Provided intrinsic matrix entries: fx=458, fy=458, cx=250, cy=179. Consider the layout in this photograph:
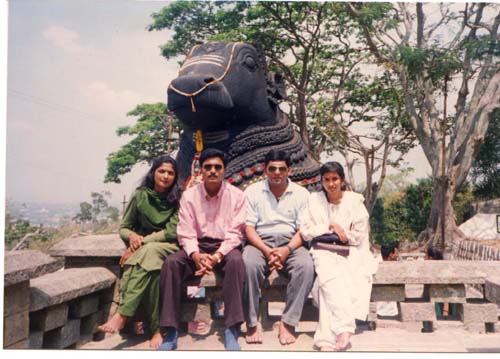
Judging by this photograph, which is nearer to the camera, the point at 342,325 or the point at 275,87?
the point at 342,325

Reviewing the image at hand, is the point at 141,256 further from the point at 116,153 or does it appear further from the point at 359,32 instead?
the point at 116,153

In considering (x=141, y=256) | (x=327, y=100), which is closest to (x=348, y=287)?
(x=141, y=256)

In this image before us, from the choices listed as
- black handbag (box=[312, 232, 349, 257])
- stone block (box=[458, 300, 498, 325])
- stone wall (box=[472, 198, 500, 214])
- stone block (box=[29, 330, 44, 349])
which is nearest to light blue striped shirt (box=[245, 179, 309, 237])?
black handbag (box=[312, 232, 349, 257])

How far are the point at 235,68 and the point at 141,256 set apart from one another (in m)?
1.82

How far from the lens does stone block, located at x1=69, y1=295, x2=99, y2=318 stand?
3.10 m

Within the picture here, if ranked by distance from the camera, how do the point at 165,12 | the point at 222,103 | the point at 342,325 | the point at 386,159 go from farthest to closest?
the point at 386,159
the point at 165,12
the point at 222,103
the point at 342,325

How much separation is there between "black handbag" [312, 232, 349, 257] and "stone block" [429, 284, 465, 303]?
622 mm

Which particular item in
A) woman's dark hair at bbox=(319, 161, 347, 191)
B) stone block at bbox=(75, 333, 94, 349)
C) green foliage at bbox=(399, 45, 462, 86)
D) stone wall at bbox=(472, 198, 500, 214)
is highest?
green foliage at bbox=(399, 45, 462, 86)

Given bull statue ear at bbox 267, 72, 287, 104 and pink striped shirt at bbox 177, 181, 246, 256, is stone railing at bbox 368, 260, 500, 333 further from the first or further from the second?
bull statue ear at bbox 267, 72, 287, 104

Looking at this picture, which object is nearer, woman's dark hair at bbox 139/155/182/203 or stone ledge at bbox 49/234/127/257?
woman's dark hair at bbox 139/155/182/203

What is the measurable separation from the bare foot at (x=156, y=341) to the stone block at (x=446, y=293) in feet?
5.78

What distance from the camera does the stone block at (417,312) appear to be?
299 centimetres

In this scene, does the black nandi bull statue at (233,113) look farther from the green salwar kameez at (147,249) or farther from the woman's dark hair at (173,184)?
the green salwar kameez at (147,249)

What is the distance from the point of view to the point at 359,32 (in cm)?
1235
